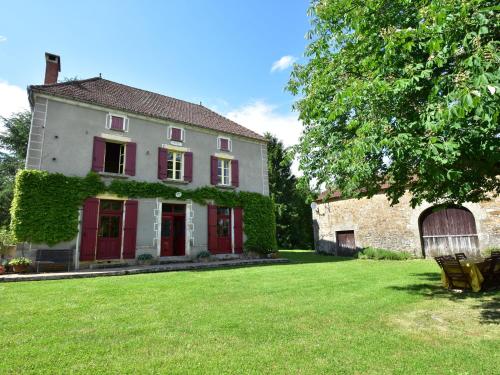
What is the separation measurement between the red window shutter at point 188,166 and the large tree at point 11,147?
1629 cm

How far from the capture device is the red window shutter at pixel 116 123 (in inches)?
483

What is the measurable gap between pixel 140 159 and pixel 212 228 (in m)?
4.47

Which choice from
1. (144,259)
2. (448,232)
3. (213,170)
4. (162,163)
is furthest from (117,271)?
(448,232)

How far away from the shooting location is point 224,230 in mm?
14359

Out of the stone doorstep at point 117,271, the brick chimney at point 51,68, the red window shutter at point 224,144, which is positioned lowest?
the stone doorstep at point 117,271

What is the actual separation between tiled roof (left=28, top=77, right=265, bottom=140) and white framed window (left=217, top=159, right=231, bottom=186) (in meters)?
1.63

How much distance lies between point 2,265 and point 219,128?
10.3 m

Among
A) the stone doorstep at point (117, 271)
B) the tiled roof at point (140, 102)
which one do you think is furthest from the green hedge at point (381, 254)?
the tiled roof at point (140, 102)

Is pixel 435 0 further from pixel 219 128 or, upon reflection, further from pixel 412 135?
pixel 219 128

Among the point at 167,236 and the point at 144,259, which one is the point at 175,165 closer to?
the point at 167,236

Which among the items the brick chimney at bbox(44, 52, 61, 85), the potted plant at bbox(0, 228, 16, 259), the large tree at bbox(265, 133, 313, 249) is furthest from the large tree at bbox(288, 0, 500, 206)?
the large tree at bbox(265, 133, 313, 249)

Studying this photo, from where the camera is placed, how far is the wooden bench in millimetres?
9820

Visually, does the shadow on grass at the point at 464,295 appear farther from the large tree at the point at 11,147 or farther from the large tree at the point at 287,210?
the large tree at the point at 11,147

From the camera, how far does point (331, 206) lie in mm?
18156
